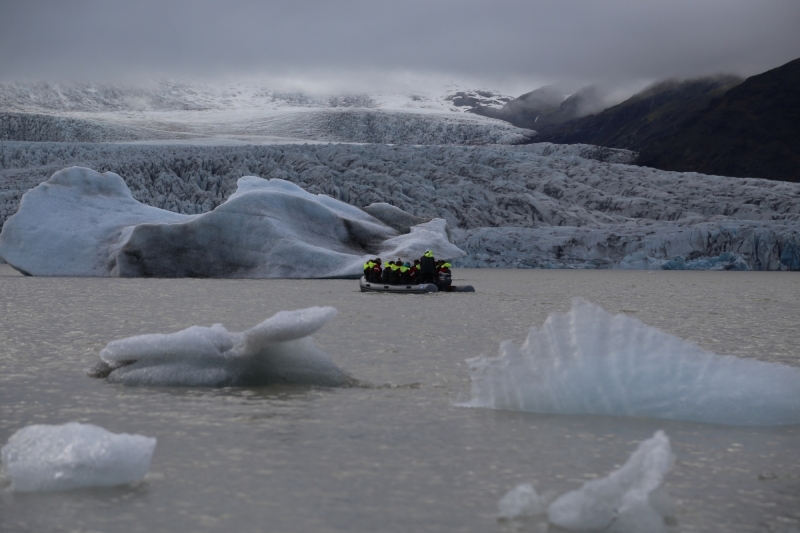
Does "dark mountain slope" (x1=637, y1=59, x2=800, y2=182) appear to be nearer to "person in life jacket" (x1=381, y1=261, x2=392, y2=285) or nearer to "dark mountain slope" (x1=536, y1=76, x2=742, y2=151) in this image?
"dark mountain slope" (x1=536, y1=76, x2=742, y2=151)

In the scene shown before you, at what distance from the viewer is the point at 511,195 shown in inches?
1305

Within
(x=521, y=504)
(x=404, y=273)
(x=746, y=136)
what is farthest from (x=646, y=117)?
(x=521, y=504)

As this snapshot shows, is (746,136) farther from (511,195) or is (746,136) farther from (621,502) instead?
(621,502)

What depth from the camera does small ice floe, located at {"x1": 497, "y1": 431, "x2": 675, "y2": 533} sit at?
2869 mm

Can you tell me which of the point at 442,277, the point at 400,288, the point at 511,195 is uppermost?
the point at 511,195

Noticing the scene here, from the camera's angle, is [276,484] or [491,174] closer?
[276,484]

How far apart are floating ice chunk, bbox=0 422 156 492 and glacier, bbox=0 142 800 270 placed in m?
25.2

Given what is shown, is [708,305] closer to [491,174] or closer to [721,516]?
[721,516]

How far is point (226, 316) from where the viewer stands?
36.6 ft

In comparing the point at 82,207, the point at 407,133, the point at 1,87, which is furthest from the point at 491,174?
the point at 1,87

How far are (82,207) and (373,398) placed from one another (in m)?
16.9

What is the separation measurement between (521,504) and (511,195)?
3057 centimetres

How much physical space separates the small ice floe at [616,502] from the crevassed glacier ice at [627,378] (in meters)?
1.64

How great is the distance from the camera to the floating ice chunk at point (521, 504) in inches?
119
